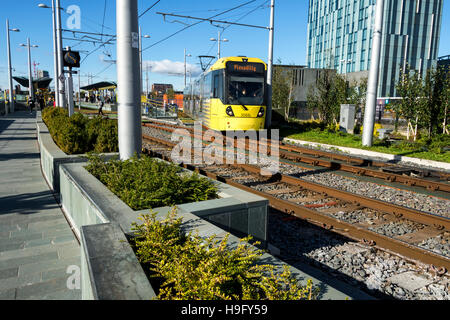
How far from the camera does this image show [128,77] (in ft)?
18.9

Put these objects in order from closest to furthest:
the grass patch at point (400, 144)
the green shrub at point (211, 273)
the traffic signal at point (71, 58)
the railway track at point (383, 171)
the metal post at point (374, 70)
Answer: the green shrub at point (211, 273) < the railway track at point (383, 171) < the grass patch at point (400, 144) < the traffic signal at point (71, 58) < the metal post at point (374, 70)

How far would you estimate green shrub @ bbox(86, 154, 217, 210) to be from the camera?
4184mm

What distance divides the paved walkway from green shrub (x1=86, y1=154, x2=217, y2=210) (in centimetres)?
102

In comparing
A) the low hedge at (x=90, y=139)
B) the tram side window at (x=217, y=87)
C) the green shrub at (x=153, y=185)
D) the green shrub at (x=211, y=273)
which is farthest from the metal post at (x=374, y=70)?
the green shrub at (x=211, y=273)

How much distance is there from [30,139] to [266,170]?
42.7ft

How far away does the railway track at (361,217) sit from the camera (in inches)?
187

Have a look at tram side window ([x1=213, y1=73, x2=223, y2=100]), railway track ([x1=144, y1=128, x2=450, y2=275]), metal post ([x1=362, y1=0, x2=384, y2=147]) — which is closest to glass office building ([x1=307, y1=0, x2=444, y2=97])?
metal post ([x1=362, y1=0, x2=384, y2=147])

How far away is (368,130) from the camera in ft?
47.8

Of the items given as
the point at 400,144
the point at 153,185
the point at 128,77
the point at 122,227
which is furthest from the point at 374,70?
the point at 122,227

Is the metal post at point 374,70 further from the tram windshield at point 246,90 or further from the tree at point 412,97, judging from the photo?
the tram windshield at point 246,90

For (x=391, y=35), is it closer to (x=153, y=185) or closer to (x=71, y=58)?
(x=71, y=58)

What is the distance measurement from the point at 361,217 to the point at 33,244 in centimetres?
526

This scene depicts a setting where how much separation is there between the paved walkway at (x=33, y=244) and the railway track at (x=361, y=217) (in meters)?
2.64
